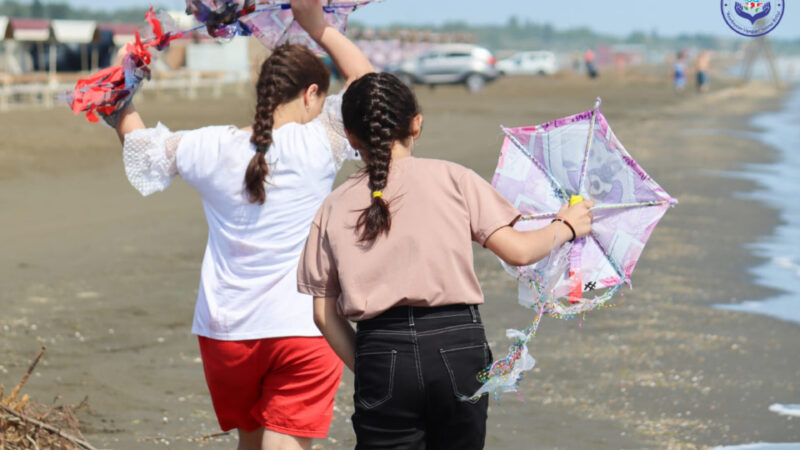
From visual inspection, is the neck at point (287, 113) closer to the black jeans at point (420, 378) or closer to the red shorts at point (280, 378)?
the red shorts at point (280, 378)

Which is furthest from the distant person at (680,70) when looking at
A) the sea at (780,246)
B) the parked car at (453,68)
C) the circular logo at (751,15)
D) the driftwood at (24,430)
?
the driftwood at (24,430)

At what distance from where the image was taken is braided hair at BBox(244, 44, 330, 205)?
2998 millimetres

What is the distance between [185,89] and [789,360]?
25823mm

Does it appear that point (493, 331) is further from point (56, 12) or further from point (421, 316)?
point (56, 12)

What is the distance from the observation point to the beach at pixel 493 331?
15.7 ft

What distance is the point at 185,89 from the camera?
30.0 meters

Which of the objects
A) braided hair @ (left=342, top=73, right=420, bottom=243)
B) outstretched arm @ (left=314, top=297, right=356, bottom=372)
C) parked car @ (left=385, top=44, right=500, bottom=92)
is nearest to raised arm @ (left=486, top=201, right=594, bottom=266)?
braided hair @ (left=342, top=73, right=420, bottom=243)

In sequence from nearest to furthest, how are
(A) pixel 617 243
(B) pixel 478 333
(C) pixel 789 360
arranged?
(B) pixel 478 333 < (A) pixel 617 243 < (C) pixel 789 360

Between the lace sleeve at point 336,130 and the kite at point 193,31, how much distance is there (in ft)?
1.14

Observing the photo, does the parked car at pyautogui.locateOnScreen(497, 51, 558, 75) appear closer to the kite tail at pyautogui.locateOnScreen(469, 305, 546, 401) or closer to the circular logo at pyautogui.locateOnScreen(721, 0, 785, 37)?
the circular logo at pyautogui.locateOnScreen(721, 0, 785, 37)

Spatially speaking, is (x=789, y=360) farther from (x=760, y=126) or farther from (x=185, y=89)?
(x=185, y=89)

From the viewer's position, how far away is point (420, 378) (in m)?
2.55

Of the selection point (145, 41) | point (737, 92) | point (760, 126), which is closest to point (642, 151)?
point (760, 126)

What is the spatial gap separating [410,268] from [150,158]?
3.15 ft
